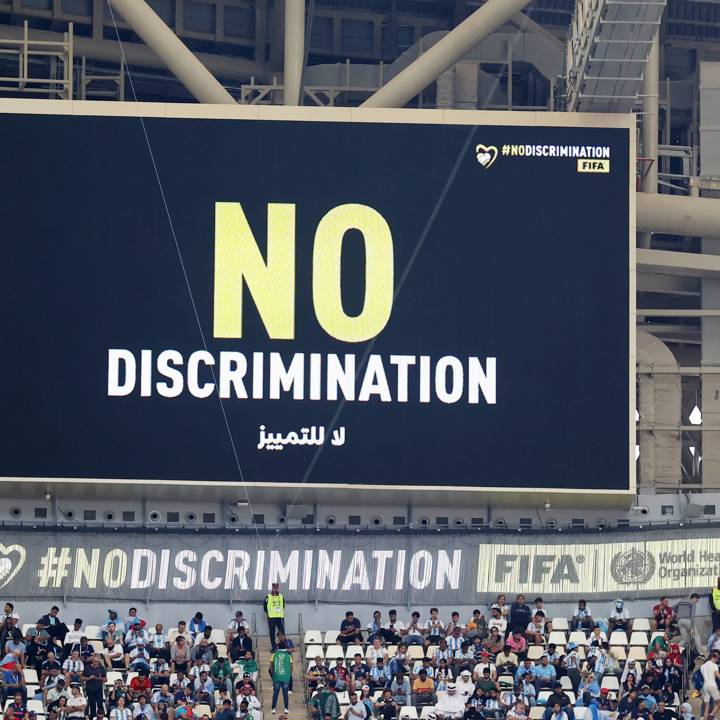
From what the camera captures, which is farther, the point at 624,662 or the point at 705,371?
the point at 705,371

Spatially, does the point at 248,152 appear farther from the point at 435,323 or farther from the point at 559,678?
the point at 559,678

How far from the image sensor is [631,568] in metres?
35.4

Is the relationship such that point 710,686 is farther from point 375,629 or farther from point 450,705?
point 375,629

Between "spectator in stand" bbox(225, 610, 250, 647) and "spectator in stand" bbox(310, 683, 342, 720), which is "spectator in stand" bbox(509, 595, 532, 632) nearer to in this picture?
"spectator in stand" bbox(310, 683, 342, 720)

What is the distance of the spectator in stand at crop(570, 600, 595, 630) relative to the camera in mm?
33625

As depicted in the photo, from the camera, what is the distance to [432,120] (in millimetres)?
34812

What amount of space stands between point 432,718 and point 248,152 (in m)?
8.86

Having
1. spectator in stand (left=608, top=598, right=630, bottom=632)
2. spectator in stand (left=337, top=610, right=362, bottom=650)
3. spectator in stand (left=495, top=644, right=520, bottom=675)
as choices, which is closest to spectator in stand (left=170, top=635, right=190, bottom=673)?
spectator in stand (left=337, top=610, right=362, bottom=650)

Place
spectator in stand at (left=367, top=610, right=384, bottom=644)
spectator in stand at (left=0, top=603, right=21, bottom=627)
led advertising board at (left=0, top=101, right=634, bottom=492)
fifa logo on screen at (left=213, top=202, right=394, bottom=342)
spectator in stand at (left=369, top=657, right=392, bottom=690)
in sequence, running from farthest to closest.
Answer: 1. fifa logo on screen at (left=213, top=202, right=394, bottom=342)
2. led advertising board at (left=0, top=101, right=634, bottom=492)
3. spectator in stand at (left=367, top=610, right=384, bottom=644)
4. spectator in stand at (left=0, top=603, right=21, bottom=627)
5. spectator in stand at (left=369, top=657, right=392, bottom=690)

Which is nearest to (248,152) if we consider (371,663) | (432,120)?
(432,120)

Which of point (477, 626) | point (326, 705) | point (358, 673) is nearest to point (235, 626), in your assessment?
point (358, 673)

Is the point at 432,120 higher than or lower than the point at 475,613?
higher

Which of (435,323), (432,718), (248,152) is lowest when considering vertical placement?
(432,718)

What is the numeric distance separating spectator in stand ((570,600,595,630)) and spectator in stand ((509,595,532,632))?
636 mm
